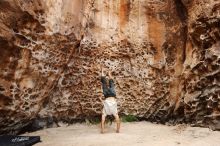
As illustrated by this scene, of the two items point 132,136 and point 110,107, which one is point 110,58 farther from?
point 132,136

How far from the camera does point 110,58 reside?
28.9 ft

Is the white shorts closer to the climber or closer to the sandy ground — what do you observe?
the climber

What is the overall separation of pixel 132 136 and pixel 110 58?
7.56ft

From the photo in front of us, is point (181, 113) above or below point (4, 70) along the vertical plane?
below

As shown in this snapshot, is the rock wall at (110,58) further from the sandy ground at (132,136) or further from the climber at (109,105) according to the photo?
the climber at (109,105)

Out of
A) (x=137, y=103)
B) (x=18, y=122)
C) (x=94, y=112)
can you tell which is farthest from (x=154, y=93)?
(x=18, y=122)

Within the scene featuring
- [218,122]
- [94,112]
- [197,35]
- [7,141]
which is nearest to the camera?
[7,141]

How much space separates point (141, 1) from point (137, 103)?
2.36 m

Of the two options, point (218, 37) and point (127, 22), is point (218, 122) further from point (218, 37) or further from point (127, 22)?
point (127, 22)

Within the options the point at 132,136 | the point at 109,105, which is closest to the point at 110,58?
the point at 109,105

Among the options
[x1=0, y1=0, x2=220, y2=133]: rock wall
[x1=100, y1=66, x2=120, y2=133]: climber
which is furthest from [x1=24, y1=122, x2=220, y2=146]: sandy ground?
[x1=0, y1=0, x2=220, y2=133]: rock wall

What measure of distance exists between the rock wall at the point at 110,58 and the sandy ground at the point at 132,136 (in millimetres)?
404

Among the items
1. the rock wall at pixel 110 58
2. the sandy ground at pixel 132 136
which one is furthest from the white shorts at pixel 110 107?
the rock wall at pixel 110 58

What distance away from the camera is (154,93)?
28.8 ft
